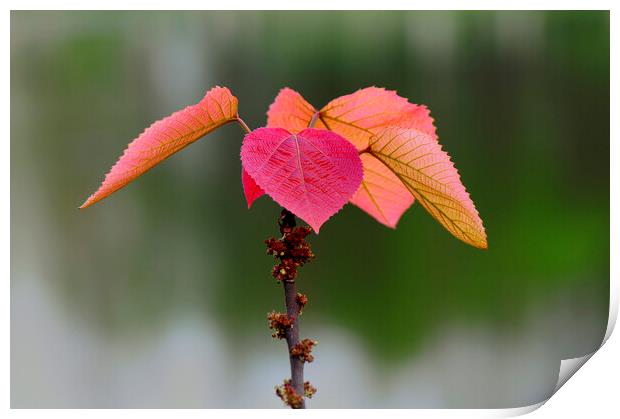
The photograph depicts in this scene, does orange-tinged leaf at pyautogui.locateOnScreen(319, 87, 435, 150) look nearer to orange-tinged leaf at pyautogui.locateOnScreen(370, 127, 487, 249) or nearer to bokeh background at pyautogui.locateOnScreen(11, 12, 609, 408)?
orange-tinged leaf at pyautogui.locateOnScreen(370, 127, 487, 249)

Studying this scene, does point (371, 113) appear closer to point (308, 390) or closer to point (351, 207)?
point (308, 390)

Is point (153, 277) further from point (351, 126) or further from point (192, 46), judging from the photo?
point (351, 126)

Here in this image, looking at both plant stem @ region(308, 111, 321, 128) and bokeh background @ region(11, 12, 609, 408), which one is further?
bokeh background @ region(11, 12, 609, 408)

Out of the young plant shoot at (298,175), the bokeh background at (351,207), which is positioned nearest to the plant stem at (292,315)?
the young plant shoot at (298,175)

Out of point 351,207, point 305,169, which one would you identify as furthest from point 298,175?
point 351,207

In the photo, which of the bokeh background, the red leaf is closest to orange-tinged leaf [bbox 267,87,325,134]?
the red leaf

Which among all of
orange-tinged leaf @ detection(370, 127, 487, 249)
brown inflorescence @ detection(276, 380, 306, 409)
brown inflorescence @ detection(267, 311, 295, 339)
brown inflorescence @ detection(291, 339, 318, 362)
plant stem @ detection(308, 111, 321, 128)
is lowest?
brown inflorescence @ detection(276, 380, 306, 409)
